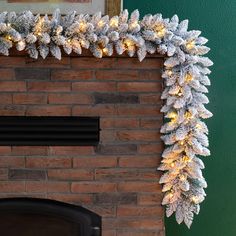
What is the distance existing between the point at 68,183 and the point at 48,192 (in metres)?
0.11

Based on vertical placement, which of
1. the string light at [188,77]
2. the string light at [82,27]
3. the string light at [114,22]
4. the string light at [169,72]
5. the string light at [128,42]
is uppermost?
the string light at [114,22]

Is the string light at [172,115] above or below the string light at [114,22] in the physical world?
below

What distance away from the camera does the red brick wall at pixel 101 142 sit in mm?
2016

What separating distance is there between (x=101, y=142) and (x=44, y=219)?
467 mm

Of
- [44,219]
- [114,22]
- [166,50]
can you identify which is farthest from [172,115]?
[44,219]

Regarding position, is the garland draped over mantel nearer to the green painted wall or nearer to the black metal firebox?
the black metal firebox

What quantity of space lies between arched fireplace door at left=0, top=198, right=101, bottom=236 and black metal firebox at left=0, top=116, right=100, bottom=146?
0.29 meters

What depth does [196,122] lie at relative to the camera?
201 centimetres

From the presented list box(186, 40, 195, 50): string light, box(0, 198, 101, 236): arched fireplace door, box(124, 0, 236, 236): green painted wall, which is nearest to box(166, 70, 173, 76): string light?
box(186, 40, 195, 50): string light

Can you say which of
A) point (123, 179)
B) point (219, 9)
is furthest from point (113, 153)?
point (219, 9)

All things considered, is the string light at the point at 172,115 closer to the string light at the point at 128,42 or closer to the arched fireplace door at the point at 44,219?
the string light at the point at 128,42

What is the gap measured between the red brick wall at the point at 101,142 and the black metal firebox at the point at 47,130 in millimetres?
29

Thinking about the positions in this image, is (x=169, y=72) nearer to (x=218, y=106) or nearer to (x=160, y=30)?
(x=160, y=30)

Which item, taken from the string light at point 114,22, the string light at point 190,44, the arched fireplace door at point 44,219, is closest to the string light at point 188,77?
the string light at point 190,44
